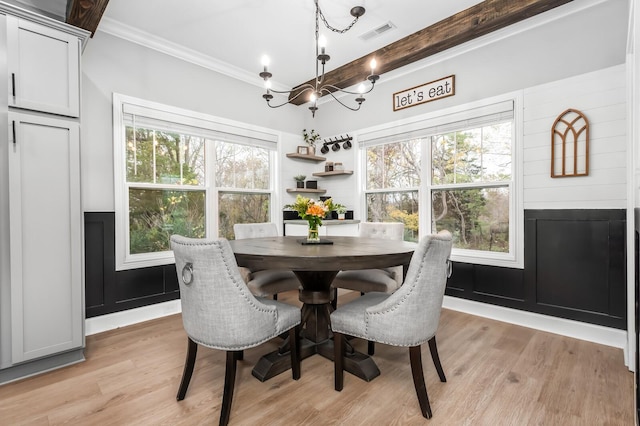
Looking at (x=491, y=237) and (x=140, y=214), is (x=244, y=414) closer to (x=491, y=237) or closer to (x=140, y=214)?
(x=140, y=214)

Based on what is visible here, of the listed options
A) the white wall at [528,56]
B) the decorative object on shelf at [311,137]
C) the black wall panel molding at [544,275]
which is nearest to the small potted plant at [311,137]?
the decorative object on shelf at [311,137]

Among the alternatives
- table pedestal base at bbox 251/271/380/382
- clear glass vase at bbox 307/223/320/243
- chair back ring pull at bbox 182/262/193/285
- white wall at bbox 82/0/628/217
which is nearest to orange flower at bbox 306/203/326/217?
clear glass vase at bbox 307/223/320/243

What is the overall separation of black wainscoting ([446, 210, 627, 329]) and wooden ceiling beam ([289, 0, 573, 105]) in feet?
5.40

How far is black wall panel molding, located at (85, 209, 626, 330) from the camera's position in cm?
247

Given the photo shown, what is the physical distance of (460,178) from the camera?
134 inches

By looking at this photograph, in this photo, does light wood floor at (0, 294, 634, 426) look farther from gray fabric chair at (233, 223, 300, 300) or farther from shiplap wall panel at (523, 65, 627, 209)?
shiplap wall panel at (523, 65, 627, 209)

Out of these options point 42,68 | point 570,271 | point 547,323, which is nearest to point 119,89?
point 42,68

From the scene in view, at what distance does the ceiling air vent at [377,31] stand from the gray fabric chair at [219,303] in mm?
2630

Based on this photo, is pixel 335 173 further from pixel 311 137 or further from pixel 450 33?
pixel 450 33

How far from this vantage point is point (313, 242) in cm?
234

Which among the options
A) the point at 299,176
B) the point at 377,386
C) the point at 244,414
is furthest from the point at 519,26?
the point at 244,414

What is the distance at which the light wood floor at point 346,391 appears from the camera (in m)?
1.62

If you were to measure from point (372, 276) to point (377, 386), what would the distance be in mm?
834

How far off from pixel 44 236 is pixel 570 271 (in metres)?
3.94
